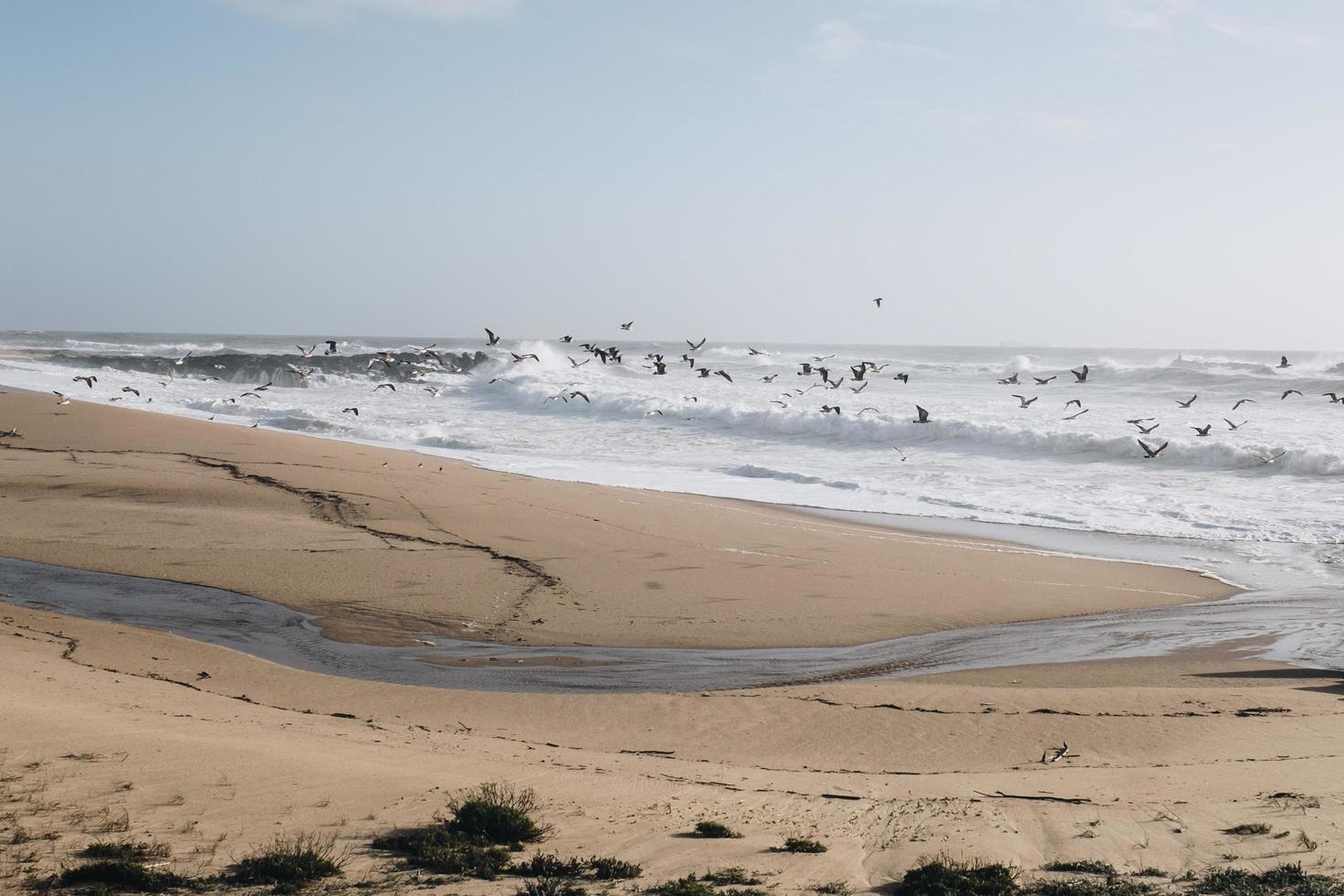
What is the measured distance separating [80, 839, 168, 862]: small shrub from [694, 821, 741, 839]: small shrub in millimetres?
2405

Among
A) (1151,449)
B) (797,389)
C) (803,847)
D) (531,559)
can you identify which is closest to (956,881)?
(803,847)

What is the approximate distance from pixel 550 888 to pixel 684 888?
568 millimetres

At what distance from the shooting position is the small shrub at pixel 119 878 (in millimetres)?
4059

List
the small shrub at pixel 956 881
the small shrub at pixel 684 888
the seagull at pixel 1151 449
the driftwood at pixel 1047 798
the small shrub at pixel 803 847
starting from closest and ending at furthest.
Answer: the small shrub at pixel 684 888, the small shrub at pixel 956 881, the small shrub at pixel 803 847, the driftwood at pixel 1047 798, the seagull at pixel 1151 449

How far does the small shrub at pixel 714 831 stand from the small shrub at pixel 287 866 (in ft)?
5.53

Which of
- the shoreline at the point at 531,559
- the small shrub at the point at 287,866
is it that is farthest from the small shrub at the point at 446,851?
the shoreline at the point at 531,559

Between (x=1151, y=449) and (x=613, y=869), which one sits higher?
(x=1151, y=449)

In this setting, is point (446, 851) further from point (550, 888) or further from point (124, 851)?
point (124, 851)

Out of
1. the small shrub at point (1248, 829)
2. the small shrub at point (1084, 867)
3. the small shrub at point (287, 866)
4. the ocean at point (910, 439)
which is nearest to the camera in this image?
the small shrub at point (287, 866)

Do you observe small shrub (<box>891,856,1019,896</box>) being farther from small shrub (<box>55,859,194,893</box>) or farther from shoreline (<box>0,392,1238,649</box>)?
shoreline (<box>0,392,1238,649</box>)

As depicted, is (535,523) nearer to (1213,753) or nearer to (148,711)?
(148,711)

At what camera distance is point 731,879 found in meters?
4.53

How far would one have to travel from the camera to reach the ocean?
667 inches

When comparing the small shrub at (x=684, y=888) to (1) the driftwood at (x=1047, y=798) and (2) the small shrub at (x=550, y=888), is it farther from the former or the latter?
(1) the driftwood at (x=1047, y=798)
